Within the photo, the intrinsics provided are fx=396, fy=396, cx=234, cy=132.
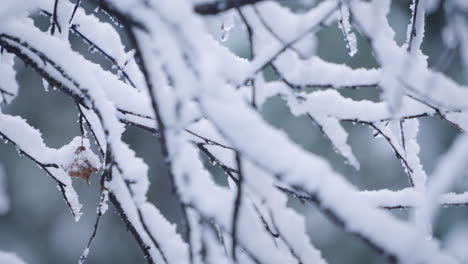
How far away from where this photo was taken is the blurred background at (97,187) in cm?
716

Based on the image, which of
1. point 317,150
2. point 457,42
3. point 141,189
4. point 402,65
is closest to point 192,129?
point 141,189

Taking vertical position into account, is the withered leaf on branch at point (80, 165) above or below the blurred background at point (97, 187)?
below

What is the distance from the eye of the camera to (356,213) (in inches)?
21.3

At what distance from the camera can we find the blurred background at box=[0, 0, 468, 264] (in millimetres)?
7156

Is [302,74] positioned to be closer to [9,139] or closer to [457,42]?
[457,42]

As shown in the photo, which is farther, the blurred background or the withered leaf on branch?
the blurred background

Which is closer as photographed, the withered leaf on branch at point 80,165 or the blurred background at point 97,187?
the withered leaf on branch at point 80,165

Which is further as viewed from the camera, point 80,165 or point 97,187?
point 97,187

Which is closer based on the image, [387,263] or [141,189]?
[387,263]

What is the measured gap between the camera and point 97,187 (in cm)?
698

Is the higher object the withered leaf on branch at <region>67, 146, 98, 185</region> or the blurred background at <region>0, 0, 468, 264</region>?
the blurred background at <region>0, 0, 468, 264</region>

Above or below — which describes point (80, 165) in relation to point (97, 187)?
below

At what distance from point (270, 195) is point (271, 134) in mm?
173

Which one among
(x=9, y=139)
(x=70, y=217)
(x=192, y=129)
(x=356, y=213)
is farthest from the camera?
(x=70, y=217)
